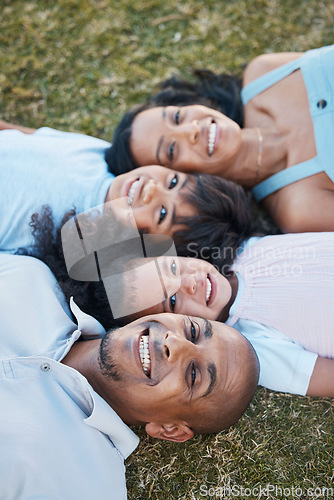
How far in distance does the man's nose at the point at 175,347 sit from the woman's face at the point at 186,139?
1048mm

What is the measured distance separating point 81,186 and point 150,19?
1467mm

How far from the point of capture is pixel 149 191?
7.17 feet

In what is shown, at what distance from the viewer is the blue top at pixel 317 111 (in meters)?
2.33

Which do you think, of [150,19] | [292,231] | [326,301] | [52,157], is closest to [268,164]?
[292,231]

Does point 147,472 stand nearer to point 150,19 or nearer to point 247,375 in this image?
point 247,375

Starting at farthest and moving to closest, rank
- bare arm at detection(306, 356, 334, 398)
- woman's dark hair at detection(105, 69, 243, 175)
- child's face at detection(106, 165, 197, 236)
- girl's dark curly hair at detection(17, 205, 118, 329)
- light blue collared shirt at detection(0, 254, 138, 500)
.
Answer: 1. woman's dark hair at detection(105, 69, 243, 175)
2. child's face at detection(106, 165, 197, 236)
3. girl's dark curly hair at detection(17, 205, 118, 329)
4. bare arm at detection(306, 356, 334, 398)
5. light blue collared shirt at detection(0, 254, 138, 500)

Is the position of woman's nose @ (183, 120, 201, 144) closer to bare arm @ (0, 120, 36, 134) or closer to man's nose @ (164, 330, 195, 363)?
bare arm @ (0, 120, 36, 134)

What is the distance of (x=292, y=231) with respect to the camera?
2379 millimetres

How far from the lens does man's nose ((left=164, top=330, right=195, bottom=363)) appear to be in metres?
1.65

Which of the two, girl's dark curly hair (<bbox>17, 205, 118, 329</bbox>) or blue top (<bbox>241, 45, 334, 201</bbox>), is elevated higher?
blue top (<bbox>241, 45, 334, 201</bbox>)

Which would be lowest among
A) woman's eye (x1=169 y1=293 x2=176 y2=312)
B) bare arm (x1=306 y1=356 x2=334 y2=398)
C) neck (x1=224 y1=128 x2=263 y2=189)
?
bare arm (x1=306 y1=356 x2=334 y2=398)

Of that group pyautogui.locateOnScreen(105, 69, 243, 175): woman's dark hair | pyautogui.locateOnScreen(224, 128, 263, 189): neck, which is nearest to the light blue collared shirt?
pyautogui.locateOnScreen(105, 69, 243, 175): woman's dark hair

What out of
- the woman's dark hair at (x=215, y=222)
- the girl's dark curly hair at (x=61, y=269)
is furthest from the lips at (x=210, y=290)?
the girl's dark curly hair at (x=61, y=269)

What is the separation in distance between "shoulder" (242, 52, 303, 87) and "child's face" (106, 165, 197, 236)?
888 mm
